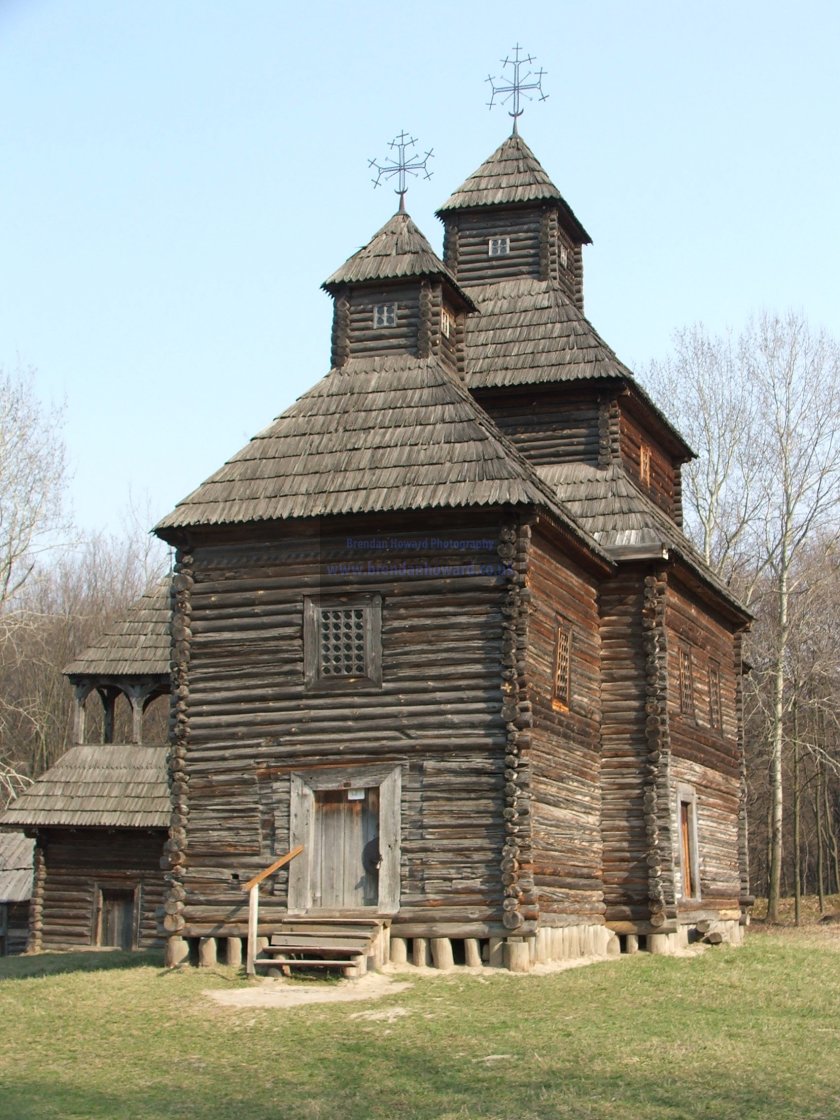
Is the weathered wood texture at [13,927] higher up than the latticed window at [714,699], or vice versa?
the latticed window at [714,699]

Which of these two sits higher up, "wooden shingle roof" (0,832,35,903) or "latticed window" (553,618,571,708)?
"latticed window" (553,618,571,708)

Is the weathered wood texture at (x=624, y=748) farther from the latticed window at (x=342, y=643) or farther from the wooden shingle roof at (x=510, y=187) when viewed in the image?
the wooden shingle roof at (x=510, y=187)

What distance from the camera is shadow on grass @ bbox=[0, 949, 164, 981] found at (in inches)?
800

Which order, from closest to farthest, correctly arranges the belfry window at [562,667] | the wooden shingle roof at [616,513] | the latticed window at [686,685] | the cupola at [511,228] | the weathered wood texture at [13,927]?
the belfry window at [562,667]
the wooden shingle roof at [616,513]
the latticed window at [686,685]
the cupola at [511,228]
the weathered wood texture at [13,927]

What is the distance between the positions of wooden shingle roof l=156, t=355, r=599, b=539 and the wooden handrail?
4.64 m

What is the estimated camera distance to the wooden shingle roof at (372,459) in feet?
64.0

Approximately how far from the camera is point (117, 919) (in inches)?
1099

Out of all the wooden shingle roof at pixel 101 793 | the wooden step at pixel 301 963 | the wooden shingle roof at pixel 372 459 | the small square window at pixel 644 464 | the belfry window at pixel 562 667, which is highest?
the small square window at pixel 644 464

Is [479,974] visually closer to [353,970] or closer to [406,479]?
[353,970]

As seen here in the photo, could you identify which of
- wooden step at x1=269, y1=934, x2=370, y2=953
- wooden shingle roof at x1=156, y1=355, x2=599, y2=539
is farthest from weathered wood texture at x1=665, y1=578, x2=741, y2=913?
wooden step at x1=269, y1=934, x2=370, y2=953

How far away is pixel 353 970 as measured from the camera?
690 inches

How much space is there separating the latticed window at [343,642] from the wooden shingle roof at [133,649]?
942 cm

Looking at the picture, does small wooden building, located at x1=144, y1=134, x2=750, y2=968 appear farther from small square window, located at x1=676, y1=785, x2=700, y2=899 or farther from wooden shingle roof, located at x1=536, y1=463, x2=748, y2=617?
small square window, located at x1=676, y1=785, x2=700, y2=899

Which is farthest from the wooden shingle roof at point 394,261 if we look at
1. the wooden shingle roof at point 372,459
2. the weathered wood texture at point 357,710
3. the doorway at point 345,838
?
the doorway at point 345,838
